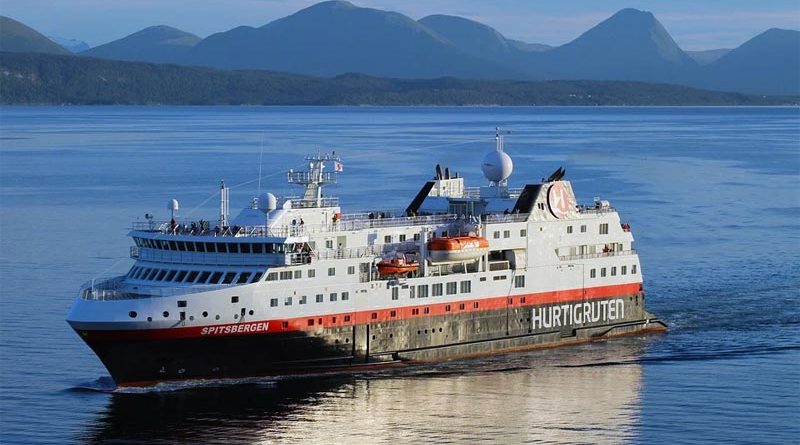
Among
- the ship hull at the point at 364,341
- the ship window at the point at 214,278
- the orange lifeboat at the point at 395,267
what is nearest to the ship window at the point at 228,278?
the ship window at the point at 214,278

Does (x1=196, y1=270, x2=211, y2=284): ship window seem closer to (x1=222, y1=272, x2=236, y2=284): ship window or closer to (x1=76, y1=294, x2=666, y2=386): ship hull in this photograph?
(x1=222, y1=272, x2=236, y2=284): ship window

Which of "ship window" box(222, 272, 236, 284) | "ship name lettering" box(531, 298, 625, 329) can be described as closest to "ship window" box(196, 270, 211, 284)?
"ship window" box(222, 272, 236, 284)

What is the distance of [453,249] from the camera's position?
52.8m

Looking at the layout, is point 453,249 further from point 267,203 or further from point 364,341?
point 267,203

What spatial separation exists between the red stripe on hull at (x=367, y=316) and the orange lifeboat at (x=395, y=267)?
4.26ft

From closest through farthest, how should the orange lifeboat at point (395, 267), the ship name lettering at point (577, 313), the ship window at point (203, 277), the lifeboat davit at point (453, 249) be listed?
1. the ship window at point (203, 277)
2. the orange lifeboat at point (395, 267)
3. the lifeboat davit at point (453, 249)
4. the ship name lettering at point (577, 313)

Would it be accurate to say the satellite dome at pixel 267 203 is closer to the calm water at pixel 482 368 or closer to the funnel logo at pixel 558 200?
the calm water at pixel 482 368

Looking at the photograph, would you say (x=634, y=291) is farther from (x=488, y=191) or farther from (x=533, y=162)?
(x=533, y=162)

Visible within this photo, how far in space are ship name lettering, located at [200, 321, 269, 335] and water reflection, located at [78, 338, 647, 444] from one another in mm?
1842

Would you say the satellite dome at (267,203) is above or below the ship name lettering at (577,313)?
above

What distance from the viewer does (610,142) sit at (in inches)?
7234

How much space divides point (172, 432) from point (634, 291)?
23377 mm

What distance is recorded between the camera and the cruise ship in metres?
47.6

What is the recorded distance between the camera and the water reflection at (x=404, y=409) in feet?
143
